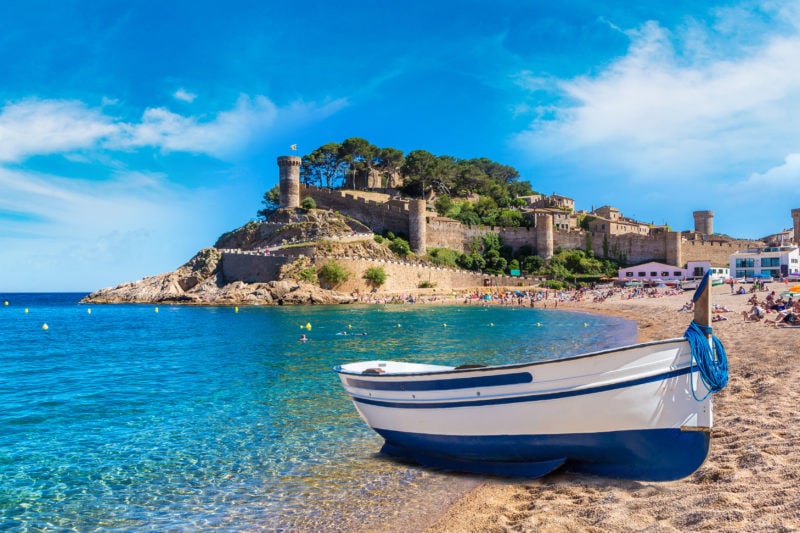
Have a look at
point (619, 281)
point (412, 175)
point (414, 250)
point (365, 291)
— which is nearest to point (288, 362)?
point (365, 291)

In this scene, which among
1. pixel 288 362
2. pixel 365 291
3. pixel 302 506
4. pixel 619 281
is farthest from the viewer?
pixel 619 281

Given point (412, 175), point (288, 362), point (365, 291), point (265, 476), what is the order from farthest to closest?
point (412, 175), point (365, 291), point (288, 362), point (265, 476)

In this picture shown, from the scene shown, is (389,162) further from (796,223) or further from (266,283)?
(796,223)

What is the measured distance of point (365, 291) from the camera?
177 ft

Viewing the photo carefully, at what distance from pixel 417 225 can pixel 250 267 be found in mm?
18971

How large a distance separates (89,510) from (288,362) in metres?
11.2

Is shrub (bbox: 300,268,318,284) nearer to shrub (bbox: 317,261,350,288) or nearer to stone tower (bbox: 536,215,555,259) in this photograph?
shrub (bbox: 317,261,350,288)

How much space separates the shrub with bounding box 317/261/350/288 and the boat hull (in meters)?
44.7

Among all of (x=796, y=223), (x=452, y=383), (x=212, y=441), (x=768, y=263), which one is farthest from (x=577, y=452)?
(x=796, y=223)

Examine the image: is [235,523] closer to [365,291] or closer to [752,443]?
[752,443]

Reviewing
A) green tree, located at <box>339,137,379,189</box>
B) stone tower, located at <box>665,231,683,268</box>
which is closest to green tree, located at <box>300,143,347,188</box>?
green tree, located at <box>339,137,379,189</box>

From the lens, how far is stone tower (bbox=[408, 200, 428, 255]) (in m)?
61.7

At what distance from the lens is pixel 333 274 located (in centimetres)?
5225

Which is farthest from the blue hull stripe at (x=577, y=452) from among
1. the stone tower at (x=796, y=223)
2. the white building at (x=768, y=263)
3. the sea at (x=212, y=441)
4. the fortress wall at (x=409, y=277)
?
the stone tower at (x=796, y=223)
